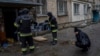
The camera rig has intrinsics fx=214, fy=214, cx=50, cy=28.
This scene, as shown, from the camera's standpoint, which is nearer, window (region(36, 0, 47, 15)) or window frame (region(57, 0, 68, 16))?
window (region(36, 0, 47, 15))

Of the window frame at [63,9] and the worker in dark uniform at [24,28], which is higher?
the window frame at [63,9]

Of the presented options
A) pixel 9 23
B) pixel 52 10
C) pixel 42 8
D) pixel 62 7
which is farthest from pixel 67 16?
pixel 9 23

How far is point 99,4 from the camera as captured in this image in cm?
2866

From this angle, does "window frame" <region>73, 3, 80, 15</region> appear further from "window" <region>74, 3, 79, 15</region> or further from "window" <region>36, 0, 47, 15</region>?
"window" <region>36, 0, 47, 15</region>

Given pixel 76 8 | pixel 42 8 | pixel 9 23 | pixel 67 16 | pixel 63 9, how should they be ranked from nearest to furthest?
pixel 9 23, pixel 42 8, pixel 63 9, pixel 67 16, pixel 76 8

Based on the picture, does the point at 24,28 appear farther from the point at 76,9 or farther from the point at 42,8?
the point at 76,9

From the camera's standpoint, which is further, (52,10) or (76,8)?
(76,8)

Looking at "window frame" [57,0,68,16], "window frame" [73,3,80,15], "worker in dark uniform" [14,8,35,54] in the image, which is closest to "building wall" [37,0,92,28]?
"window frame" [57,0,68,16]

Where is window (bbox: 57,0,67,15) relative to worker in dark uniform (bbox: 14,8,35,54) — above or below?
above

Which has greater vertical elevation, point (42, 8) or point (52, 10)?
point (42, 8)

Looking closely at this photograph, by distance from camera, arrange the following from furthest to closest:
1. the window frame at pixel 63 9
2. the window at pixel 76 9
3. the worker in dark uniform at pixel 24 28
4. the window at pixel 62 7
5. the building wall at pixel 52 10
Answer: the window at pixel 76 9
the window at pixel 62 7
the window frame at pixel 63 9
the building wall at pixel 52 10
the worker in dark uniform at pixel 24 28

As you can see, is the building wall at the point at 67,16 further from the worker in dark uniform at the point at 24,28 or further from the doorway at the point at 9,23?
the worker in dark uniform at the point at 24,28

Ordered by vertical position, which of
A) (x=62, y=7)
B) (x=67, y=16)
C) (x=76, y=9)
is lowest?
(x=67, y=16)

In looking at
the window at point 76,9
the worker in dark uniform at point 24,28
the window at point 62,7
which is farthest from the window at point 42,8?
the worker in dark uniform at point 24,28
